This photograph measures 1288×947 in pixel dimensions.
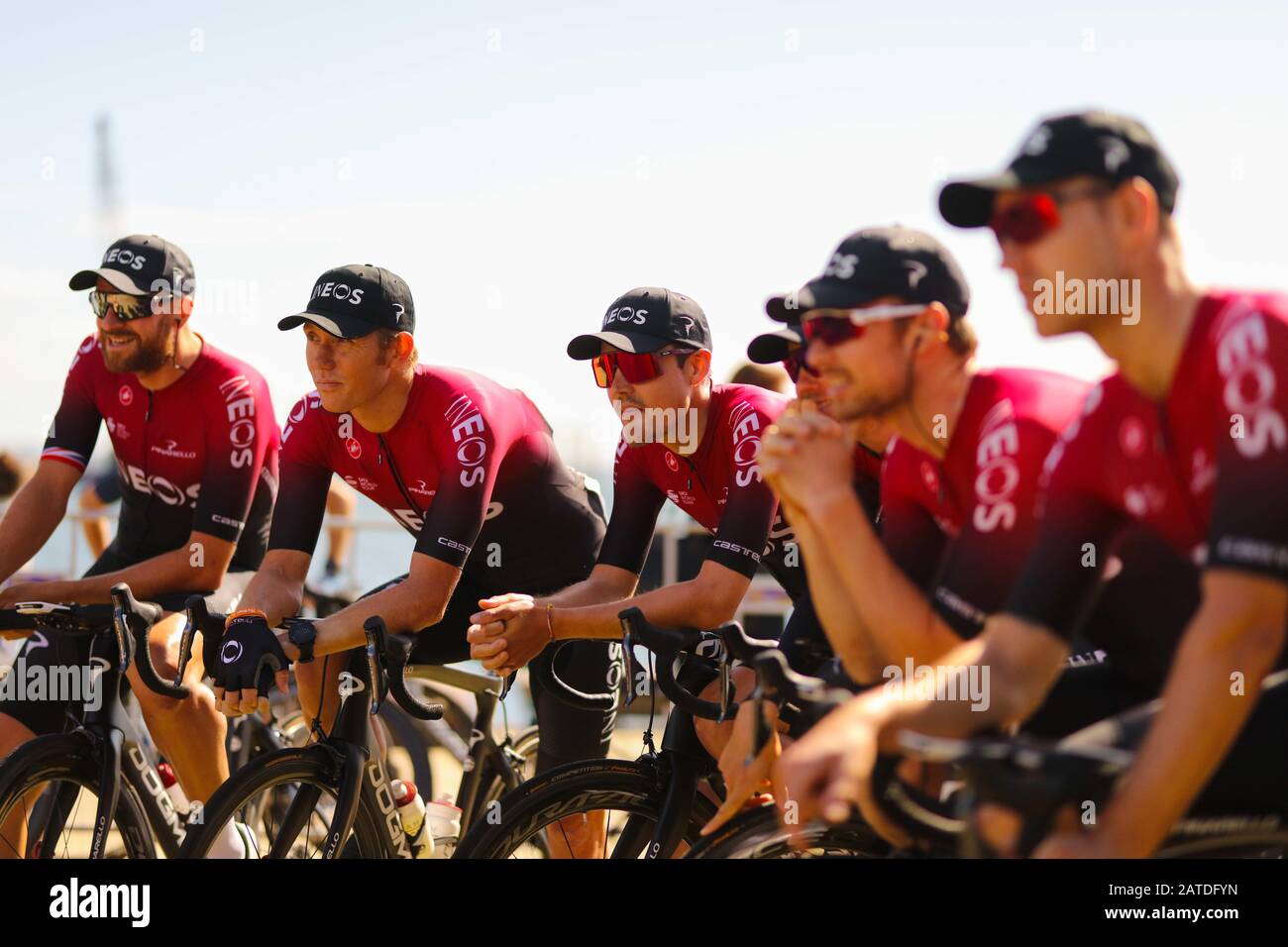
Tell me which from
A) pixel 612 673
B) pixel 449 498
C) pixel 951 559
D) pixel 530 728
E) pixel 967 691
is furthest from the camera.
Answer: pixel 530 728

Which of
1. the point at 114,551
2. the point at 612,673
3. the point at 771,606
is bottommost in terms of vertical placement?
the point at 771,606

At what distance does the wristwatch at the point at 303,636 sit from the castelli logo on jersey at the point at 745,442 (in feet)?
4.49

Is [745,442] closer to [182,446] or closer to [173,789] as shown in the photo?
[182,446]

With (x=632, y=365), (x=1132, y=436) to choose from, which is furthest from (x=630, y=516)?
(x=1132, y=436)

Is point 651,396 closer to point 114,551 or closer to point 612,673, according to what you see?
point 612,673

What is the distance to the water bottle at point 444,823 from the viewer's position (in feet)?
17.0

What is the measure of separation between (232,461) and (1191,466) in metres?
3.72

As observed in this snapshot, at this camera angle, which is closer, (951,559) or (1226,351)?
(1226,351)

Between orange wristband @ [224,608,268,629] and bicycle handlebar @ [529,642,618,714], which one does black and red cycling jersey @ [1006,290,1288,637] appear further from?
orange wristband @ [224,608,268,629]

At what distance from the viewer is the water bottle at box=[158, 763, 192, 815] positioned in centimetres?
515

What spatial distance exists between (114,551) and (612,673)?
210cm
